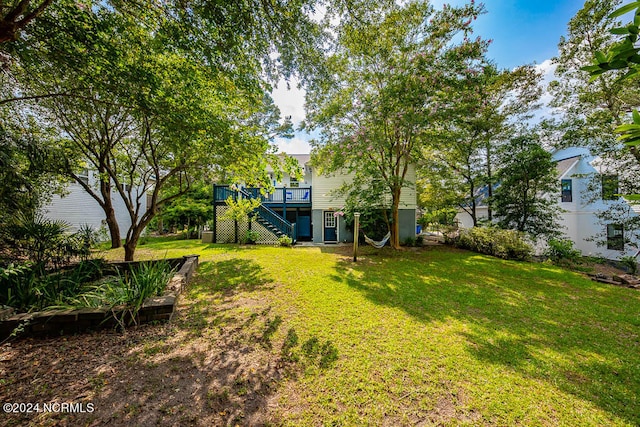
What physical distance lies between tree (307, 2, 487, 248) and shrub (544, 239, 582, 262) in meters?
6.36

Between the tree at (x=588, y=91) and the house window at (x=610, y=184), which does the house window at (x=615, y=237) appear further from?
the tree at (x=588, y=91)

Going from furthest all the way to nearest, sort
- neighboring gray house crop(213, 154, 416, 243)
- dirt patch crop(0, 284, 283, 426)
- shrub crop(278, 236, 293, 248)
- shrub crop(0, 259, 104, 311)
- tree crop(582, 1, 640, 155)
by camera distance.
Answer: neighboring gray house crop(213, 154, 416, 243), shrub crop(278, 236, 293, 248), shrub crop(0, 259, 104, 311), dirt patch crop(0, 284, 283, 426), tree crop(582, 1, 640, 155)

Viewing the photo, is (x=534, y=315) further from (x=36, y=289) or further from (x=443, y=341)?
(x=36, y=289)

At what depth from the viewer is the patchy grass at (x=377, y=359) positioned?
2135mm

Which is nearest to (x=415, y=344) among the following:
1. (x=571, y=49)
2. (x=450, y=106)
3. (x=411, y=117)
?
(x=411, y=117)

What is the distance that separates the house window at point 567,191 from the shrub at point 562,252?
6583 mm

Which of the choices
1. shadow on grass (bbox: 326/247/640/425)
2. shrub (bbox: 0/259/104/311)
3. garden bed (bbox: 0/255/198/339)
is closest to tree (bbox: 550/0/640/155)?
shadow on grass (bbox: 326/247/640/425)

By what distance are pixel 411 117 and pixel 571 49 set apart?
297 inches

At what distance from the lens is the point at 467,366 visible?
2744mm

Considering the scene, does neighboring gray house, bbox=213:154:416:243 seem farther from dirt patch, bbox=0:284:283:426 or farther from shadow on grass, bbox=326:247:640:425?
dirt patch, bbox=0:284:283:426

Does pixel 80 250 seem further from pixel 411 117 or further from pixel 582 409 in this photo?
pixel 411 117

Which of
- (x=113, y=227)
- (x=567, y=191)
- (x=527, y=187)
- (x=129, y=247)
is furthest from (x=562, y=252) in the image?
(x=113, y=227)

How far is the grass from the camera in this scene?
2199mm

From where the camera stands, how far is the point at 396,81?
756 centimetres
